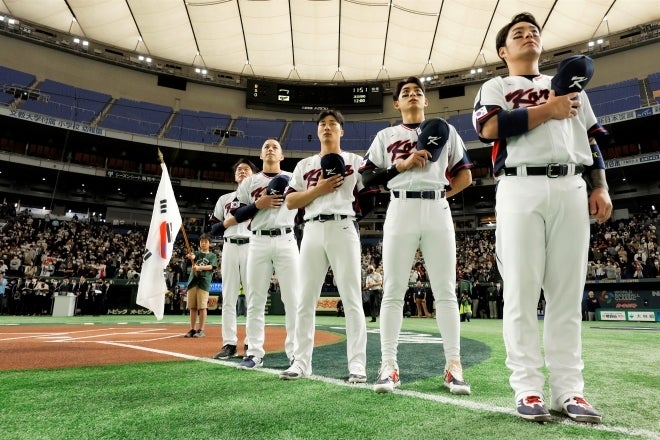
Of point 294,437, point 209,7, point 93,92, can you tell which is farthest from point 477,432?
point 93,92

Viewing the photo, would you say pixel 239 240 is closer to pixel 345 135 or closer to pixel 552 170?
pixel 552 170

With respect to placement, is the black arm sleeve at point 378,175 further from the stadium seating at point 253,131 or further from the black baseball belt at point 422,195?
the stadium seating at point 253,131

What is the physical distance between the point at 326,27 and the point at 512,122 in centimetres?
2746

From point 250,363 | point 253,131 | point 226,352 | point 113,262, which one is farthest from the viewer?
point 253,131

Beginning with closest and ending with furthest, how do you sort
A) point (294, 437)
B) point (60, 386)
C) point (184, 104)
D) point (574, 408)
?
point (294, 437), point (574, 408), point (60, 386), point (184, 104)

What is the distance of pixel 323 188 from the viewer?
10.9 feet

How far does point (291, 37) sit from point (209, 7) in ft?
18.4

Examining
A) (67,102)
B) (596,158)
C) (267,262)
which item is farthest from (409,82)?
(67,102)

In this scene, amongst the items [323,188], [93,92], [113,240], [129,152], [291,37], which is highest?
[291,37]

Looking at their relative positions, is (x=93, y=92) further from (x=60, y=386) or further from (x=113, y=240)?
(x=60, y=386)

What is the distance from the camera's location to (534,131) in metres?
2.30

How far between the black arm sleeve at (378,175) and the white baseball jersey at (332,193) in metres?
0.18

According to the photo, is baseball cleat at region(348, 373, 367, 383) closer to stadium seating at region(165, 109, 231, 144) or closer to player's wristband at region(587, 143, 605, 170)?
player's wristband at region(587, 143, 605, 170)

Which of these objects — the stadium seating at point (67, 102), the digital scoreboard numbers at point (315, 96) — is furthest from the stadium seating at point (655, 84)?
the stadium seating at point (67, 102)
